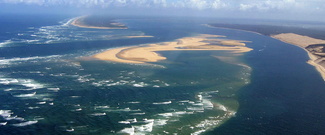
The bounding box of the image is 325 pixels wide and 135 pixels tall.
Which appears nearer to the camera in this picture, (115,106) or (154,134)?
(154,134)

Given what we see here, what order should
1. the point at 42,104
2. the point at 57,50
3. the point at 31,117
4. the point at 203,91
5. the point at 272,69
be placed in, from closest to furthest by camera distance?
the point at 31,117, the point at 42,104, the point at 203,91, the point at 272,69, the point at 57,50

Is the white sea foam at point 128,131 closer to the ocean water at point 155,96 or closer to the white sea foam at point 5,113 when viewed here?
the ocean water at point 155,96

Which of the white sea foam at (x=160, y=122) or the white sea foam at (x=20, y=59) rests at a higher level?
the white sea foam at (x=20, y=59)

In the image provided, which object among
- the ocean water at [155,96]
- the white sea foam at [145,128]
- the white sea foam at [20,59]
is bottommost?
the white sea foam at [145,128]

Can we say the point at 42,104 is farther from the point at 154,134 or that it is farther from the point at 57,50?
the point at 57,50

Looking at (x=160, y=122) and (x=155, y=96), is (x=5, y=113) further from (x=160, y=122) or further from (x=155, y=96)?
(x=155, y=96)

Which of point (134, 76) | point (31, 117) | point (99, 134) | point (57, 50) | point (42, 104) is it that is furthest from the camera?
point (57, 50)

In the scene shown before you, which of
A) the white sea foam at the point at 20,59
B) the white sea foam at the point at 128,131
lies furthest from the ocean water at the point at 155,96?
the white sea foam at the point at 20,59

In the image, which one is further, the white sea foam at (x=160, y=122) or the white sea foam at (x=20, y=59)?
the white sea foam at (x=20, y=59)

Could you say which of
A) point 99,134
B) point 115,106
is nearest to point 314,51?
point 115,106
